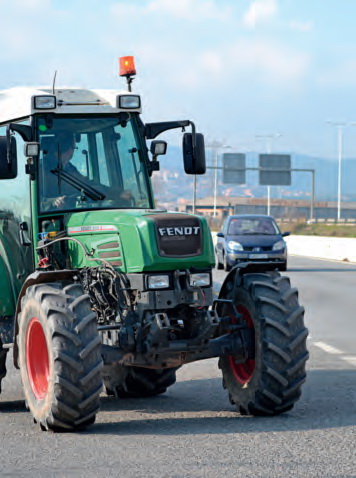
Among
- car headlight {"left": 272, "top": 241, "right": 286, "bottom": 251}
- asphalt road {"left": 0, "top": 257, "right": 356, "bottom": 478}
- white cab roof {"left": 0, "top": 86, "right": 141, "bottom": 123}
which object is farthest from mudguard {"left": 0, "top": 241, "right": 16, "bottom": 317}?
car headlight {"left": 272, "top": 241, "right": 286, "bottom": 251}

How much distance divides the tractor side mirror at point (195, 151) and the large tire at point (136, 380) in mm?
1933

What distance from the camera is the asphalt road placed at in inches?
262

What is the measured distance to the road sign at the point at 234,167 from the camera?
74250 mm

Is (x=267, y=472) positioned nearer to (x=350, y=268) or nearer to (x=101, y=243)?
(x=101, y=243)

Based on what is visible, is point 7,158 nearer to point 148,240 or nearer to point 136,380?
point 148,240

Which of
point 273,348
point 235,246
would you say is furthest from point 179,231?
point 235,246

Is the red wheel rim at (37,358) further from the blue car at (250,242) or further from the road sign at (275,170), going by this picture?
the road sign at (275,170)

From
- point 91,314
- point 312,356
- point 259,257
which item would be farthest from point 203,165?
point 259,257

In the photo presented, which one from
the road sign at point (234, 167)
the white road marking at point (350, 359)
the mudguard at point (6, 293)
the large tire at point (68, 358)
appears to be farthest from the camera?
the road sign at point (234, 167)

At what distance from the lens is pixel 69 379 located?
26.0 ft

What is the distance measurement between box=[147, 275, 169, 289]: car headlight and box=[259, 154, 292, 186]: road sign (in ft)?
207

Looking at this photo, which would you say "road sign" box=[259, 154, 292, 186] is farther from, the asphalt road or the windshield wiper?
the windshield wiper

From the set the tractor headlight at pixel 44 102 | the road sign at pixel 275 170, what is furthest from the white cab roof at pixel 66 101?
the road sign at pixel 275 170

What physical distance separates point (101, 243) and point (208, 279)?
929 mm
